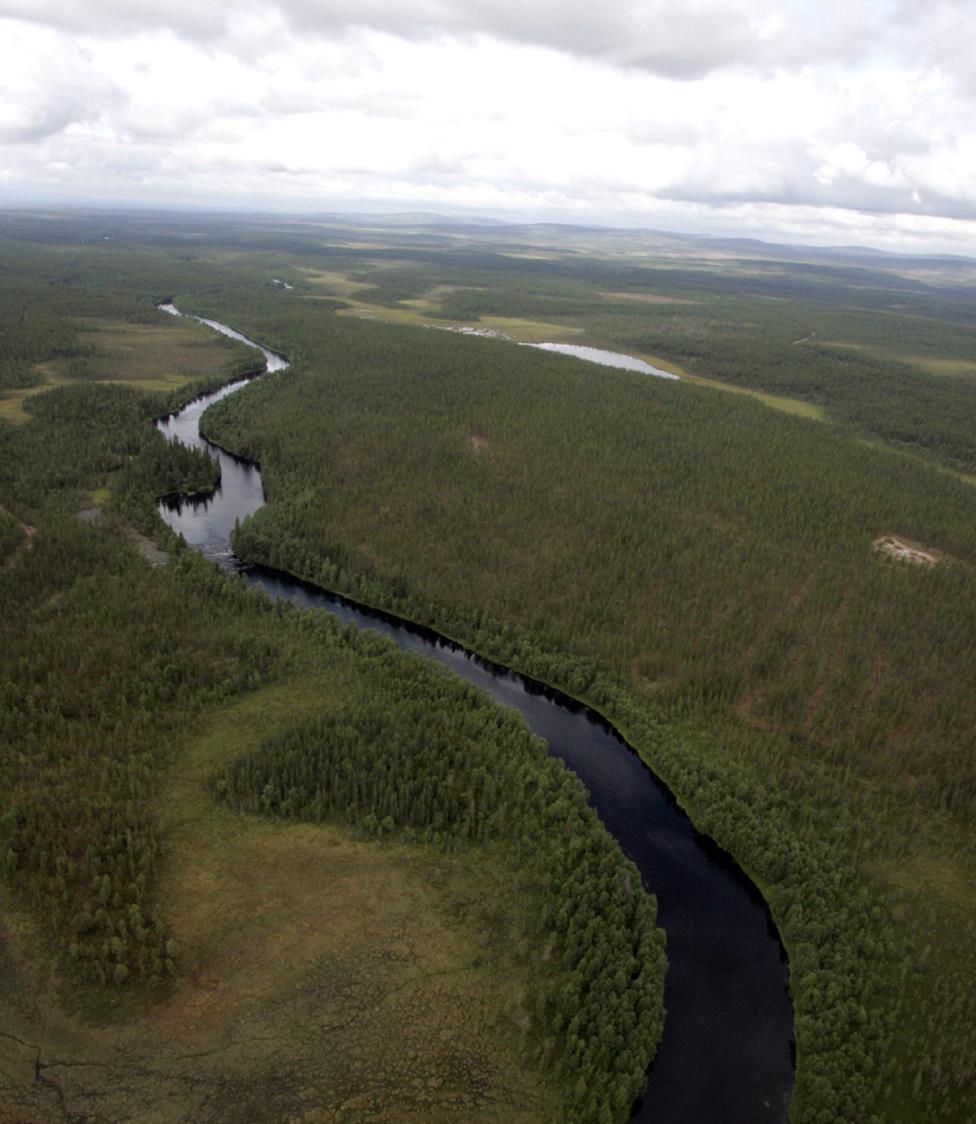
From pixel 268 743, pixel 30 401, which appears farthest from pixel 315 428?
pixel 268 743

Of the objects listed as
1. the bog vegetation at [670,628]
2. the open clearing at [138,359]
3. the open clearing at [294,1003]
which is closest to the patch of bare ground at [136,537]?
the bog vegetation at [670,628]

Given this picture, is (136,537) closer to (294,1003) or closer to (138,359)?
(294,1003)

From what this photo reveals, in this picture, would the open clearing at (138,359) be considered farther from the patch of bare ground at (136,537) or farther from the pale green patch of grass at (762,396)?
the pale green patch of grass at (762,396)

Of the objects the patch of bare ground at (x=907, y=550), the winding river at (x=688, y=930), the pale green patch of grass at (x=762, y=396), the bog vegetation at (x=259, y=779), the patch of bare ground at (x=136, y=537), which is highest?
the pale green patch of grass at (x=762, y=396)

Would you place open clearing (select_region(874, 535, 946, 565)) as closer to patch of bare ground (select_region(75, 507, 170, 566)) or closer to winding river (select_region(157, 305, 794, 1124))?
winding river (select_region(157, 305, 794, 1124))

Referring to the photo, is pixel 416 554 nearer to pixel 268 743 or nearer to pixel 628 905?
pixel 268 743

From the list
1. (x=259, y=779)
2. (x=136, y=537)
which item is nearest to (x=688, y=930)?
(x=259, y=779)

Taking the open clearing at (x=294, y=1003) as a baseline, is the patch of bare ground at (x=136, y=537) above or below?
above
